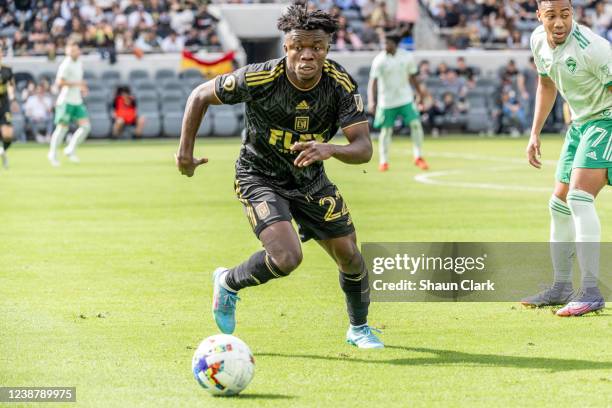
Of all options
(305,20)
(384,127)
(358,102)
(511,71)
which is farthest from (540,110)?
(511,71)

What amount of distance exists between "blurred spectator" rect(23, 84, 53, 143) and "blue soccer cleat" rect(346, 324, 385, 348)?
97.7ft

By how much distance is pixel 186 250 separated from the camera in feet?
43.1

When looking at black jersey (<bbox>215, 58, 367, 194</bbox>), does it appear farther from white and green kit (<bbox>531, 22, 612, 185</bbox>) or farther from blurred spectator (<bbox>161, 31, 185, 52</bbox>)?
blurred spectator (<bbox>161, 31, 185, 52</bbox>)

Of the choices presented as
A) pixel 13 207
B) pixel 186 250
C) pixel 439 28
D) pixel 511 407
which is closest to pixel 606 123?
pixel 511 407

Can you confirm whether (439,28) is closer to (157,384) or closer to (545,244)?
(545,244)

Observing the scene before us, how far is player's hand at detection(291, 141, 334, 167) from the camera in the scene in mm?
7113

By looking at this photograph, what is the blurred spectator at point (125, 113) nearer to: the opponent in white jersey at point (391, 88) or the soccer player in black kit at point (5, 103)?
the soccer player in black kit at point (5, 103)

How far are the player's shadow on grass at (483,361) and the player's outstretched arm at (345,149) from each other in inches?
48.8

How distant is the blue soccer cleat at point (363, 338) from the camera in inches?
313

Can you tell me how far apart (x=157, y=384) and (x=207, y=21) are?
112 ft

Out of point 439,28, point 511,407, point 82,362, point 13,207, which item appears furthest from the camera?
point 439,28

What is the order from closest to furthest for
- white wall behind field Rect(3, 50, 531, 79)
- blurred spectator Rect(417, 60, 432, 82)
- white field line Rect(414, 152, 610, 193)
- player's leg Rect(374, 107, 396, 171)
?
white field line Rect(414, 152, 610, 193) < player's leg Rect(374, 107, 396, 171) < white wall behind field Rect(3, 50, 531, 79) < blurred spectator Rect(417, 60, 432, 82)

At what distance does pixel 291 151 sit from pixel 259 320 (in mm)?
1656

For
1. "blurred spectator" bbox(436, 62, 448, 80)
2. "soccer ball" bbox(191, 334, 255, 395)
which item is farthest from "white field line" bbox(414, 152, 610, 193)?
"soccer ball" bbox(191, 334, 255, 395)
